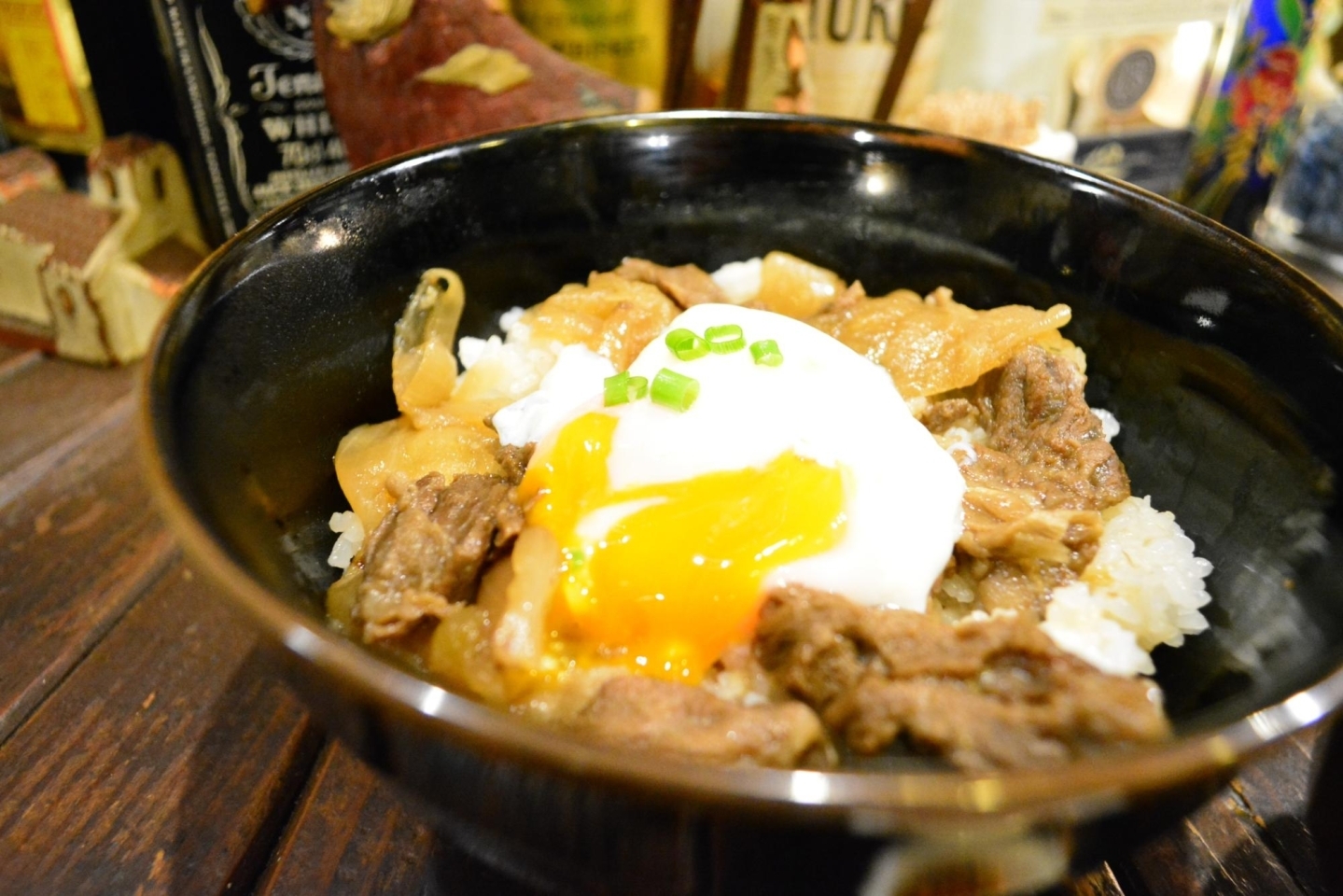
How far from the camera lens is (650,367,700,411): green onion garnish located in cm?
156

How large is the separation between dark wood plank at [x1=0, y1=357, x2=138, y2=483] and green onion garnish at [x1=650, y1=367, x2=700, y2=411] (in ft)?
5.93

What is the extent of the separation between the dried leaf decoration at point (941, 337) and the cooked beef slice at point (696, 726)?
0.98 m

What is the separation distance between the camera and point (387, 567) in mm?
1391

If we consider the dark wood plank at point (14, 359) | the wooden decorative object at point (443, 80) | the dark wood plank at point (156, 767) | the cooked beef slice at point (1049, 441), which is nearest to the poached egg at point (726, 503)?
the cooked beef slice at point (1049, 441)

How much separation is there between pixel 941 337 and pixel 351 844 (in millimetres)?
1517

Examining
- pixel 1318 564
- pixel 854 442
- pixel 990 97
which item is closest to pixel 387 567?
pixel 854 442

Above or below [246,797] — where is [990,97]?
above

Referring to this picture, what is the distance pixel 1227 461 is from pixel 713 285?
1152 mm

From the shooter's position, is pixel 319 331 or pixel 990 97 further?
pixel 990 97

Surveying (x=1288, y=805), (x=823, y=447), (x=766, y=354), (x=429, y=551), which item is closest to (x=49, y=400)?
(x=429, y=551)

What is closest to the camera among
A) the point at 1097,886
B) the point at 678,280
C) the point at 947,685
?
the point at 947,685

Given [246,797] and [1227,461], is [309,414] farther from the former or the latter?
[1227,461]

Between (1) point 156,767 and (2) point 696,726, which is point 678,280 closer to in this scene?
(2) point 696,726

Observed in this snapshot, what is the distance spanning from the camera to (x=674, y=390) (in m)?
1.56
